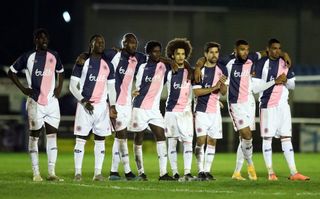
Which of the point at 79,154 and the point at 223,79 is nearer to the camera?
the point at 79,154

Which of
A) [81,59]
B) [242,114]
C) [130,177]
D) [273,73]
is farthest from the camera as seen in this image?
[273,73]

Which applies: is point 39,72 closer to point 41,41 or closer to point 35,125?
point 41,41

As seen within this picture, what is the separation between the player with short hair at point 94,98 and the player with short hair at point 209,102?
4.61 ft

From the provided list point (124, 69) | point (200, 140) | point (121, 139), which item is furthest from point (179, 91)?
point (121, 139)

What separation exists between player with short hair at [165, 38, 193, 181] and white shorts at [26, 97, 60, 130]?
6.04 ft

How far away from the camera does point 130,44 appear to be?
52.6ft

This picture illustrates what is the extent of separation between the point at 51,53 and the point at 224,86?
285 cm

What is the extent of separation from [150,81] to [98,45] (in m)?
1.11

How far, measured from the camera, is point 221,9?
117 ft

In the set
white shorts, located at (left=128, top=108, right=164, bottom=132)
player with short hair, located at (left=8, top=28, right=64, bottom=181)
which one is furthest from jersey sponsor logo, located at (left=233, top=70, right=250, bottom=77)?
player with short hair, located at (left=8, top=28, right=64, bottom=181)

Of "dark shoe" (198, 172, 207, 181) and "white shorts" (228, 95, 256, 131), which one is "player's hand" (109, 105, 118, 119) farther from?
"white shorts" (228, 95, 256, 131)

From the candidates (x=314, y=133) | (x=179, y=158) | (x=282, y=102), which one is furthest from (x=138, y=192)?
(x=314, y=133)

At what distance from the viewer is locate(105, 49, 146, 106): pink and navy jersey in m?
16.1

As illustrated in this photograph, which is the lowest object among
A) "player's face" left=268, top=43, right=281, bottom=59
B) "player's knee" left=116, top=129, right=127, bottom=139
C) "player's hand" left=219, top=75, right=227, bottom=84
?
"player's knee" left=116, top=129, right=127, bottom=139
